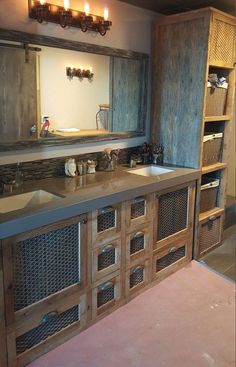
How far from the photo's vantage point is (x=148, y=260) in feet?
7.32

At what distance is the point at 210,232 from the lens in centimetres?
286

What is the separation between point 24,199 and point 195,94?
4.78 feet

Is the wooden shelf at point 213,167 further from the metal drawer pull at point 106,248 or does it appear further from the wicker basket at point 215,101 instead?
the metal drawer pull at point 106,248

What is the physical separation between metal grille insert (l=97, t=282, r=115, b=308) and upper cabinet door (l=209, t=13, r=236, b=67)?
1.70 meters

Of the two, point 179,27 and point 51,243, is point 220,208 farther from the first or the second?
point 51,243

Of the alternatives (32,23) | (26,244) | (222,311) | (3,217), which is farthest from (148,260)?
(32,23)

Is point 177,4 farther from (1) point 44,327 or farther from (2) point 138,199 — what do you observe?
(1) point 44,327

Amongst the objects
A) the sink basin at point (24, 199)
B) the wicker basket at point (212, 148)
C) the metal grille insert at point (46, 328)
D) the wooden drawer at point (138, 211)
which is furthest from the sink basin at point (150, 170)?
the metal grille insert at point (46, 328)

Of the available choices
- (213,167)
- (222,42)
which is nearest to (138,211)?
(213,167)

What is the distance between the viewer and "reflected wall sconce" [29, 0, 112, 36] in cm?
191

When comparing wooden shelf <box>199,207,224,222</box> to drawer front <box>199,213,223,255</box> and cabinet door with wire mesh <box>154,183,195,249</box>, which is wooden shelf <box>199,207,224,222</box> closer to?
drawer front <box>199,213,223,255</box>

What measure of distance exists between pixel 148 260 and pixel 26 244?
986mm

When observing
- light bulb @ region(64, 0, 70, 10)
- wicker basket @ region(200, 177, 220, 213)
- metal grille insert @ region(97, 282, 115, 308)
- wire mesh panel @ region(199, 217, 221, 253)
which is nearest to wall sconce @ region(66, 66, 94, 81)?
light bulb @ region(64, 0, 70, 10)

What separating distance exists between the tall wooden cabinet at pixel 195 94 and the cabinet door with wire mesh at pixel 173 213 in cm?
11
